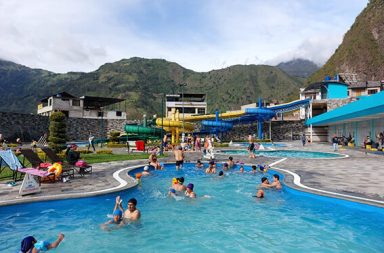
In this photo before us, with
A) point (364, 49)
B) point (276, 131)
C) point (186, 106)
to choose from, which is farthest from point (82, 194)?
point (364, 49)

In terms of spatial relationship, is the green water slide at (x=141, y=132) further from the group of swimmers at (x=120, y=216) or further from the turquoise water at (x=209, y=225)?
the group of swimmers at (x=120, y=216)

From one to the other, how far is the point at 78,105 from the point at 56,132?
34.7 m

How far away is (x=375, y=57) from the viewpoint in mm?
84562

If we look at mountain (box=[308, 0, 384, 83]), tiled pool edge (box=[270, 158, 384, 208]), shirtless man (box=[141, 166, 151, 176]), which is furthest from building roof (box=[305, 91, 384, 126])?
mountain (box=[308, 0, 384, 83])

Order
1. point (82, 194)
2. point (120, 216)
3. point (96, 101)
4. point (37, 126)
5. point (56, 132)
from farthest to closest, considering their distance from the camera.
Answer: point (96, 101) < point (37, 126) < point (56, 132) < point (82, 194) < point (120, 216)

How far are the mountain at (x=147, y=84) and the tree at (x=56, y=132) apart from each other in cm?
9508

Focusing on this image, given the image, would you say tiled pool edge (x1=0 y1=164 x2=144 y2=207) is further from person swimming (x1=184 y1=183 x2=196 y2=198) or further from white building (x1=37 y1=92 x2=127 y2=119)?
white building (x1=37 y1=92 x2=127 y2=119)

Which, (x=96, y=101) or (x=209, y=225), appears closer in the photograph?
(x=209, y=225)

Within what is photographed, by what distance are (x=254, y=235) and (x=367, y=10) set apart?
114092 millimetres

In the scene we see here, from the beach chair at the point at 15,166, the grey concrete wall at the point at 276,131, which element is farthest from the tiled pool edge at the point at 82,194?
the grey concrete wall at the point at 276,131

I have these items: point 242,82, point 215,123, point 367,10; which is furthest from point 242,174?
point 242,82

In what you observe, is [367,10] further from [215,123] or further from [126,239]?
[126,239]

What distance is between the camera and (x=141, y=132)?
33219mm

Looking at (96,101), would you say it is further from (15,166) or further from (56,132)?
(15,166)
